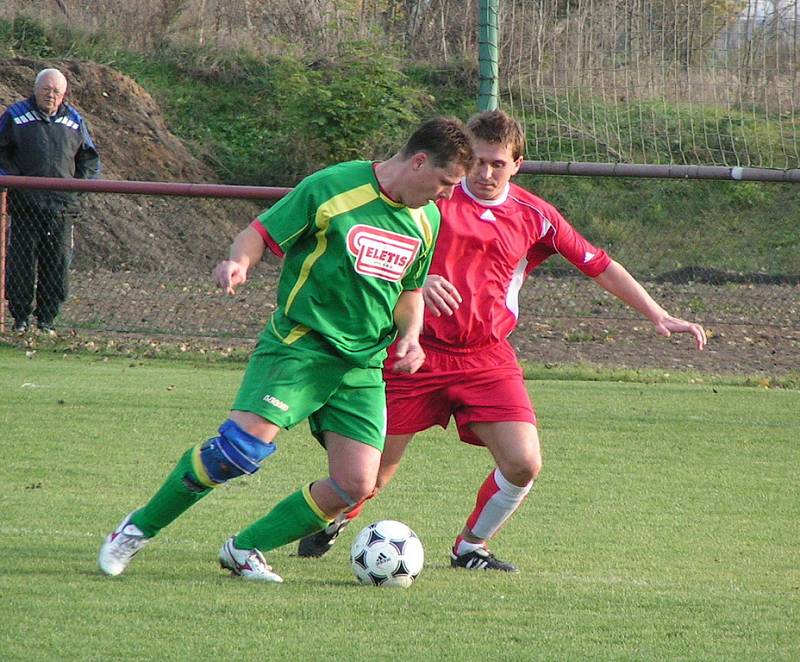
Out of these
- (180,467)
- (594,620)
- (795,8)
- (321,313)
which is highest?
(795,8)

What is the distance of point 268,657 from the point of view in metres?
3.58

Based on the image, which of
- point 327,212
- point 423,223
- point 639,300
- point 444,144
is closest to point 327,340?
point 327,212

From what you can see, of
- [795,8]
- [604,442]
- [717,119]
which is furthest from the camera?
[717,119]

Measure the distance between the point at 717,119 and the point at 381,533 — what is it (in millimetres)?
6309

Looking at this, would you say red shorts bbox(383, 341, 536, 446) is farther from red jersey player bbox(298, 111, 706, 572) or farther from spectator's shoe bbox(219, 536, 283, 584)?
spectator's shoe bbox(219, 536, 283, 584)

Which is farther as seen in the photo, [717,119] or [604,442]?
[717,119]

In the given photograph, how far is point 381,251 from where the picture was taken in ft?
14.9

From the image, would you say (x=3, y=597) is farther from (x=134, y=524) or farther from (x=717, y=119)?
(x=717, y=119)

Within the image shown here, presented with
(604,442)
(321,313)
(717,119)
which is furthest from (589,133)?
(321,313)

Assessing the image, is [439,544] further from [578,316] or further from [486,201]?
[578,316]

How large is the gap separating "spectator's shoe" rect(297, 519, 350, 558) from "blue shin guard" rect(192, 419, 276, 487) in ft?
2.73

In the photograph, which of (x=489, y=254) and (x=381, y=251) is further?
(x=489, y=254)

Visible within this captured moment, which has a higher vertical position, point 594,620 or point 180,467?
point 180,467

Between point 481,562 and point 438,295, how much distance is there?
1067mm
